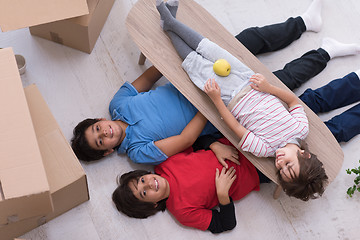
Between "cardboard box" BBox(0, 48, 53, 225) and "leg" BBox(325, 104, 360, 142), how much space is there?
1160 millimetres

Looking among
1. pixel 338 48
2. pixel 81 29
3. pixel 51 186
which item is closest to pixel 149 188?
pixel 51 186

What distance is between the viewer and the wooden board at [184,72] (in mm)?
1569

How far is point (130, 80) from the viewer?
184 cm

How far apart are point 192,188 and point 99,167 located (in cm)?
40

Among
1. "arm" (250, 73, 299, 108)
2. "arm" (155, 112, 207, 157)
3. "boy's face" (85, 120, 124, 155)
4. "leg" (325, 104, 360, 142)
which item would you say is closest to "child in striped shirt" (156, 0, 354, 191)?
"arm" (250, 73, 299, 108)

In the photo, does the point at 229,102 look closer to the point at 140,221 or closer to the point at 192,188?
the point at 192,188

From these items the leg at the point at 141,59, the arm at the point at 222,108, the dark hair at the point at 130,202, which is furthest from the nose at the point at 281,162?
the leg at the point at 141,59

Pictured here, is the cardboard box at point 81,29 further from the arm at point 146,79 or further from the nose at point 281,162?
the nose at point 281,162

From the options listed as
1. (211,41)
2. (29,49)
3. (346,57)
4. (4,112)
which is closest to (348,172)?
(346,57)

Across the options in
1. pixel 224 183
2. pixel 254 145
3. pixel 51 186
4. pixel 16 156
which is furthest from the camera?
pixel 224 183

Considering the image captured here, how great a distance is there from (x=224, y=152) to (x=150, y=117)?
12.8 inches

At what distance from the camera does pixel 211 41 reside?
1.64m

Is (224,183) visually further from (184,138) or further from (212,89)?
(212,89)

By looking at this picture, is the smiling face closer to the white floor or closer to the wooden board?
the white floor
